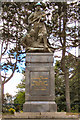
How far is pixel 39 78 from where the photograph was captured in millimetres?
8711

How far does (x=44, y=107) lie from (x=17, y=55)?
27.9ft

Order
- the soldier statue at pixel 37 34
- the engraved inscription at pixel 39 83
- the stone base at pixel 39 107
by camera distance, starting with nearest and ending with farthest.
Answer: the stone base at pixel 39 107 → the engraved inscription at pixel 39 83 → the soldier statue at pixel 37 34

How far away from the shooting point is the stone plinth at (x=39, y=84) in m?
8.38

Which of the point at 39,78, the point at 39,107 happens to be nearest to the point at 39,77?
the point at 39,78

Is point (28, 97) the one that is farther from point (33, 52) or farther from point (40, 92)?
point (33, 52)

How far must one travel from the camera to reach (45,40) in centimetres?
943

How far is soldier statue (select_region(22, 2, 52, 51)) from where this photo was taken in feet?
30.8

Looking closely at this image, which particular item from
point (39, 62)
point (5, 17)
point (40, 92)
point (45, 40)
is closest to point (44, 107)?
point (40, 92)

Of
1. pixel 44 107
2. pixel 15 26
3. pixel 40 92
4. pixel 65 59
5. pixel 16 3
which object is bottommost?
pixel 44 107

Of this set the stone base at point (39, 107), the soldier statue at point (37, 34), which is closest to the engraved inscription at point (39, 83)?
the stone base at point (39, 107)

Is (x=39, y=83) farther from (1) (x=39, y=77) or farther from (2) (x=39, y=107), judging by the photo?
(2) (x=39, y=107)

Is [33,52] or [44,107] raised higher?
[33,52]

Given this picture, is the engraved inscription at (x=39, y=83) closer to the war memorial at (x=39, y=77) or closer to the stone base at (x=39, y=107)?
the war memorial at (x=39, y=77)

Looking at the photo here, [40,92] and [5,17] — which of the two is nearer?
[40,92]
